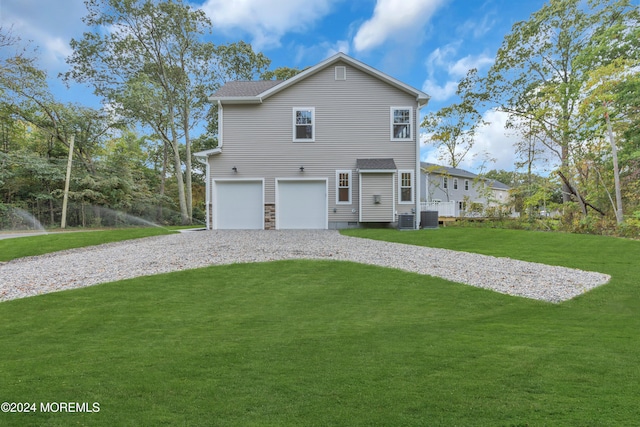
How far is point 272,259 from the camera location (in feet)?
27.6

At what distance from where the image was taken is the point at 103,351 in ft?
11.4

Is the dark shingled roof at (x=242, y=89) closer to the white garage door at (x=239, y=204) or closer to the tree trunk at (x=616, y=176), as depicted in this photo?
the white garage door at (x=239, y=204)

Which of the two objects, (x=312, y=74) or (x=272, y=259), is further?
(x=312, y=74)

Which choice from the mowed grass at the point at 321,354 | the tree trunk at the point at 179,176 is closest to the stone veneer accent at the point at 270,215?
the mowed grass at the point at 321,354

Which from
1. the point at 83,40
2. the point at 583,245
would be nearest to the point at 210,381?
the point at 583,245

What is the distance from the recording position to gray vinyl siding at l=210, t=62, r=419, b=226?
49.0 feet

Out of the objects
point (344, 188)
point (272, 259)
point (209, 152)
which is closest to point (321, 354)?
point (272, 259)

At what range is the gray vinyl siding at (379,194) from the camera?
1462 cm

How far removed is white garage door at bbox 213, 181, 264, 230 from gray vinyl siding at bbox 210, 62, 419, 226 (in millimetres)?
1166

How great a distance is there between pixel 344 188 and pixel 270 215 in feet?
11.5

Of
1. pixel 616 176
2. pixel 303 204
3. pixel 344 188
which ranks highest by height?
pixel 616 176

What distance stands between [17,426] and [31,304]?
402 cm

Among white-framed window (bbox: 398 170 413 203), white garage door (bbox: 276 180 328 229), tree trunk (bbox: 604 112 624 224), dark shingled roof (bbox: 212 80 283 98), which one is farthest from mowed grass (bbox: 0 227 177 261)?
tree trunk (bbox: 604 112 624 224)

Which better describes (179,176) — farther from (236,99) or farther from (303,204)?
(303,204)
